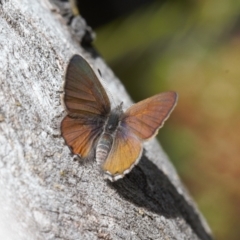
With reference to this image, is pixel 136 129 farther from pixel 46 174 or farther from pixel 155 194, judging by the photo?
pixel 46 174

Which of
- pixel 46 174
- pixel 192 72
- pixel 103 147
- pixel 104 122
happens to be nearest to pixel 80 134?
pixel 103 147

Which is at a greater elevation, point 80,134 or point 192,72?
point 80,134

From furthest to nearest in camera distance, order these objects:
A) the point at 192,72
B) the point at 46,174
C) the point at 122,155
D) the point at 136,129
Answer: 1. the point at 192,72
2. the point at 136,129
3. the point at 122,155
4. the point at 46,174

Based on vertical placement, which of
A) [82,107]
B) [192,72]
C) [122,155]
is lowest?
[192,72]

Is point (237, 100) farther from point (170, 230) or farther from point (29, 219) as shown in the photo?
point (29, 219)

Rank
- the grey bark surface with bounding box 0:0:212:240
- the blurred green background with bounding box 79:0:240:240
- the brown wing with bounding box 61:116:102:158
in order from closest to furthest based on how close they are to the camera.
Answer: the grey bark surface with bounding box 0:0:212:240 < the brown wing with bounding box 61:116:102:158 < the blurred green background with bounding box 79:0:240:240

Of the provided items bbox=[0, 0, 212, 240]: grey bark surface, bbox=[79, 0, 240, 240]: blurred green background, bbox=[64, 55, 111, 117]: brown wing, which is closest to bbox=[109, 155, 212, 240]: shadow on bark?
bbox=[0, 0, 212, 240]: grey bark surface

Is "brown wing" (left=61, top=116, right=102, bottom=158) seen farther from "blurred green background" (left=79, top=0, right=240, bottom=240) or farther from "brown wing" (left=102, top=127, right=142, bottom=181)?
"blurred green background" (left=79, top=0, right=240, bottom=240)
